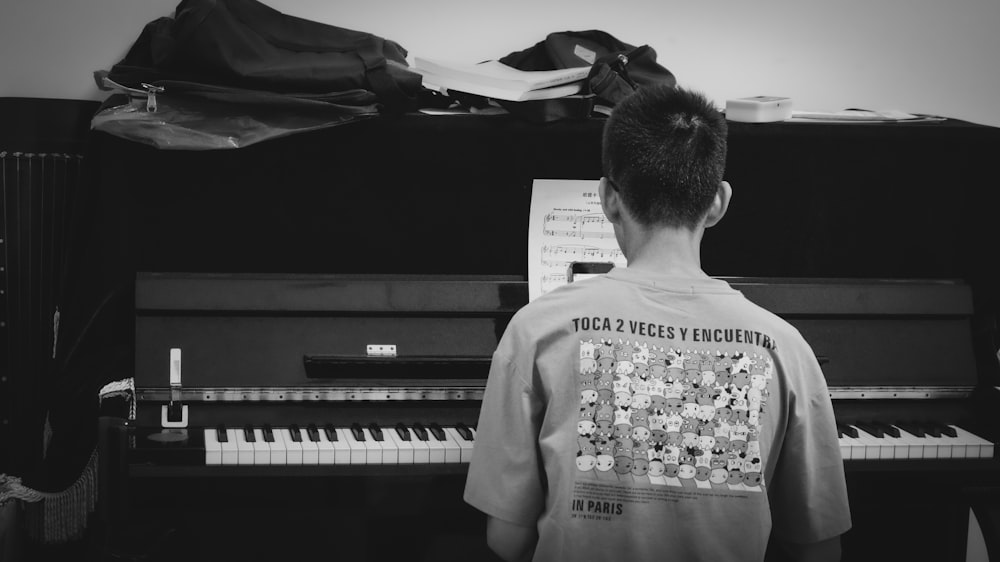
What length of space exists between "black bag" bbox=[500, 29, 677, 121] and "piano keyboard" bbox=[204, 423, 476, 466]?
74cm

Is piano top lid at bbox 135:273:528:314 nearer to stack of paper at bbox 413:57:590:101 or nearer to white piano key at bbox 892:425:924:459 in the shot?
stack of paper at bbox 413:57:590:101

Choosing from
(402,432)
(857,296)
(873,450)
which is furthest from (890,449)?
(402,432)

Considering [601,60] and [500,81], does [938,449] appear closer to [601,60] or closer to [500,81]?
[601,60]

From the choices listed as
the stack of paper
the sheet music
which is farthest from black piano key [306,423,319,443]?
the stack of paper

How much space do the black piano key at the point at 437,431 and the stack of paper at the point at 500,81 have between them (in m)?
0.73

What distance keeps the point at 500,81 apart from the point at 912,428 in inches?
49.9

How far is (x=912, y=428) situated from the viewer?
7.53 feet

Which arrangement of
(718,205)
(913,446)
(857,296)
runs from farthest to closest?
(857,296) < (913,446) < (718,205)

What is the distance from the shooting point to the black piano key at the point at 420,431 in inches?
82.1

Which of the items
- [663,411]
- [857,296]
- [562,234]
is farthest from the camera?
[857,296]

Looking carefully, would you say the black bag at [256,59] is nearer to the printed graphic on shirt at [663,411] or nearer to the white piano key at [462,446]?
the white piano key at [462,446]

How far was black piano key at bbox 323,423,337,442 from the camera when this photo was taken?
81.4 inches

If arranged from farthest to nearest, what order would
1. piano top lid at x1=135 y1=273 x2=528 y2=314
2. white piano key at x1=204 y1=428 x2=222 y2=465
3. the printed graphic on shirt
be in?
1. piano top lid at x1=135 y1=273 x2=528 y2=314
2. white piano key at x1=204 y1=428 x2=222 y2=465
3. the printed graphic on shirt

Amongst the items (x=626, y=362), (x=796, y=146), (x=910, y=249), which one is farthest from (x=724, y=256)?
(x=626, y=362)
